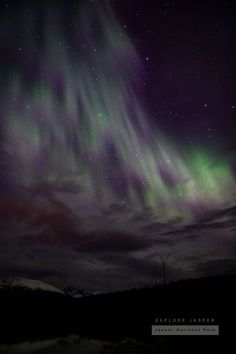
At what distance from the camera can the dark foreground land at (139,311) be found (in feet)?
43.7

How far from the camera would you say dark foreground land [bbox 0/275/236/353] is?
13.3 metres

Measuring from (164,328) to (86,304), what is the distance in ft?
106

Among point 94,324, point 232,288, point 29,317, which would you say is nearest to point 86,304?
point 94,324

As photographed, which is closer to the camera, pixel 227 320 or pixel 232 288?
pixel 227 320

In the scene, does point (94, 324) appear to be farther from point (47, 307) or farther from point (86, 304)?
point (47, 307)

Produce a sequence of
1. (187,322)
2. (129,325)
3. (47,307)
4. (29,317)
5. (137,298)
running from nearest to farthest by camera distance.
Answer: (187,322) → (129,325) → (137,298) → (29,317) → (47,307)

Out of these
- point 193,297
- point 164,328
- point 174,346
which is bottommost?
point 174,346

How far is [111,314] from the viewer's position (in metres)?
30.8

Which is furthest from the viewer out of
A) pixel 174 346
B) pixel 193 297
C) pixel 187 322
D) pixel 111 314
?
pixel 111 314

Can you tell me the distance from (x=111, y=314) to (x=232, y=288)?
60.4ft

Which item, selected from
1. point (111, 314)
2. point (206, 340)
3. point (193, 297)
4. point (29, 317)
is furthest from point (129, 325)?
point (29, 317)

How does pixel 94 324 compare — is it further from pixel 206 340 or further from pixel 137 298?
pixel 206 340

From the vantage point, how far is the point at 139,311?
82.9 ft

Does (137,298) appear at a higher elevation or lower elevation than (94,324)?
higher
